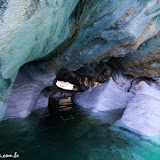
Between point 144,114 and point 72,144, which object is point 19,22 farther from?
point 144,114

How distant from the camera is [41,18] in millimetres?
2211

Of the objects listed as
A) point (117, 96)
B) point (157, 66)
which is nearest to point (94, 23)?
point (117, 96)

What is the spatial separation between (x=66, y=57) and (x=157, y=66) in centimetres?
601

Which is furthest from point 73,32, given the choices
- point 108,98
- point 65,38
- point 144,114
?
point 108,98

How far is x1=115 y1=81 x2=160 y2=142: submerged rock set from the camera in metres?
4.02

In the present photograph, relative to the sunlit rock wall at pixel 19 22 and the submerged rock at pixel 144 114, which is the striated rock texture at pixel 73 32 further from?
the submerged rock at pixel 144 114

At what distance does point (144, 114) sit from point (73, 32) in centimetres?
376

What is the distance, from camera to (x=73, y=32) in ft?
13.4

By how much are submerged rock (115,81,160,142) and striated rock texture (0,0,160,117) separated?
2.13 meters

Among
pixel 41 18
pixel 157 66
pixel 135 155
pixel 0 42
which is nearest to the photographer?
pixel 0 42

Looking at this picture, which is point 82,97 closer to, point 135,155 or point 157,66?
point 157,66

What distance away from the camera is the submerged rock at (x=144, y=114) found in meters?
4.02

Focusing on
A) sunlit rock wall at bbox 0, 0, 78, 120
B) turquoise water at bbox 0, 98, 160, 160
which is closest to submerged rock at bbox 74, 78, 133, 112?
turquoise water at bbox 0, 98, 160, 160

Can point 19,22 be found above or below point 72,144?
above
